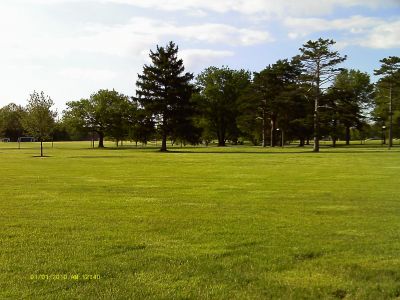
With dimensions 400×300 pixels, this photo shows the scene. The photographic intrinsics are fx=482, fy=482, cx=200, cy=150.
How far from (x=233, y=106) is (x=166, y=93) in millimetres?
33693

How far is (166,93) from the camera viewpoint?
66125 millimetres

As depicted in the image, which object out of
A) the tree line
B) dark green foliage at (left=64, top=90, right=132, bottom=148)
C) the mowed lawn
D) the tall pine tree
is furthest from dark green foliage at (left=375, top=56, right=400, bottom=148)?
the mowed lawn

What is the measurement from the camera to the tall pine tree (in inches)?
2598

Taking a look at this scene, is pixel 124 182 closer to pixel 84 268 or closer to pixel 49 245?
pixel 49 245

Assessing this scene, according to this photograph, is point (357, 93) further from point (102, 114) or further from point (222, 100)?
point (102, 114)

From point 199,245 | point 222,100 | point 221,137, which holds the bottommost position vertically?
point 199,245

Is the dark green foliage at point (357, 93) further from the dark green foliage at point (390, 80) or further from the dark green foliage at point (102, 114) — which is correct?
the dark green foliage at point (102, 114)

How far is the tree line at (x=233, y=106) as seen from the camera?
2440 inches

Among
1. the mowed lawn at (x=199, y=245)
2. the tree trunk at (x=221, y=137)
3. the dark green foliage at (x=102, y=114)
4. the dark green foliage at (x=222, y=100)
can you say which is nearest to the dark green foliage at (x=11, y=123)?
the dark green foliage at (x=102, y=114)

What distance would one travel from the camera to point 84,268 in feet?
22.3

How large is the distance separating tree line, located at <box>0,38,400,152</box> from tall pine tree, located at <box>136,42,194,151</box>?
5.4 inches

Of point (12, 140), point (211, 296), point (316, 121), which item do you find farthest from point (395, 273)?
point (12, 140)

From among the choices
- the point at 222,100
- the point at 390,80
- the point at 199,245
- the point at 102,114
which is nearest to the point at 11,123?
the point at 102,114

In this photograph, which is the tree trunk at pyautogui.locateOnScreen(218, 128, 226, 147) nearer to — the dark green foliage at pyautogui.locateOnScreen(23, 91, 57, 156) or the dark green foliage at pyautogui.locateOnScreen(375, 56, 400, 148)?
the dark green foliage at pyautogui.locateOnScreen(375, 56, 400, 148)
